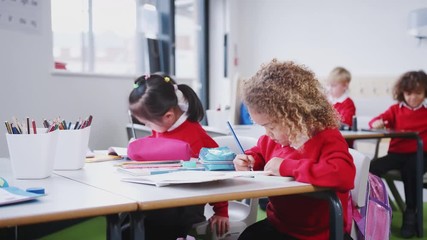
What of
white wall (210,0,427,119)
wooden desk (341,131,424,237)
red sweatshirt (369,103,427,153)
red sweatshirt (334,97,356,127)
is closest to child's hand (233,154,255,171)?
wooden desk (341,131,424,237)

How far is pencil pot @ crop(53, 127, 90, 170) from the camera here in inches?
52.9

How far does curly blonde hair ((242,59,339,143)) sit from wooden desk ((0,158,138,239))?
19.6 inches

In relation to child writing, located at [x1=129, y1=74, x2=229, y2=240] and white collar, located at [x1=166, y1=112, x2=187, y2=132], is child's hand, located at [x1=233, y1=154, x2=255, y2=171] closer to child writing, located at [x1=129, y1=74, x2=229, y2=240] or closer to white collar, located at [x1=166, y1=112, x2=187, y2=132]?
child writing, located at [x1=129, y1=74, x2=229, y2=240]

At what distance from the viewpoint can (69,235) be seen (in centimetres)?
267

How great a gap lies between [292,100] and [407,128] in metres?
2.24

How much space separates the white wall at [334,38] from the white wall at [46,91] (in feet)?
5.59

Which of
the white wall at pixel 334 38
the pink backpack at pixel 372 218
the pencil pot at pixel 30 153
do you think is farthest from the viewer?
the white wall at pixel 334 38

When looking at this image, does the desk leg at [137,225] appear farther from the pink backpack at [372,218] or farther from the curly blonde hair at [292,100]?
the pink backpack at [372,218]

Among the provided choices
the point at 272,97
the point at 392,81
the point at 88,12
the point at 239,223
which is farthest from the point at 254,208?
the point at 392,81

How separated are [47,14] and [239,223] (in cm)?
168

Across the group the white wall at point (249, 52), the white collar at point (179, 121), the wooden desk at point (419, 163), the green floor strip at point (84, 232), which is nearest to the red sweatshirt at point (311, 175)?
the white collar at point (179, 121)

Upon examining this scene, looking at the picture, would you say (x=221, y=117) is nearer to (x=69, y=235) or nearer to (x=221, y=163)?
Result: (x=69, y=235)

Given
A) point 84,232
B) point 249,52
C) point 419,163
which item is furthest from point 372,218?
point 249,52

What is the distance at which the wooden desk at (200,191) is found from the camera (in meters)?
0.91
